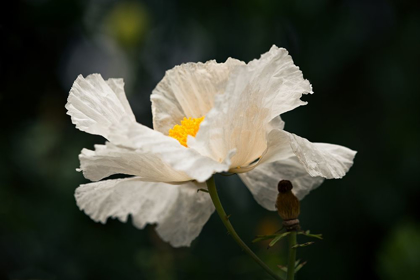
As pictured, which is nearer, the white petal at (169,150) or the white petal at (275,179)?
the white petal at (169,150)

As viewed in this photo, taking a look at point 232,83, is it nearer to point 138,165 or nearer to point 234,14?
point 138,165

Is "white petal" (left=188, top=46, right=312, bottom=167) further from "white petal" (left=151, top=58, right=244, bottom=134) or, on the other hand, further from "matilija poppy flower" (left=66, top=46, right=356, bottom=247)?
"white petal" (left=151, top=58, right=244, bottom=134)

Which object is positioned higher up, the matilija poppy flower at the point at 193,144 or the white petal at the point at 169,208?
the matilija poppy flower at the point at 193,144
